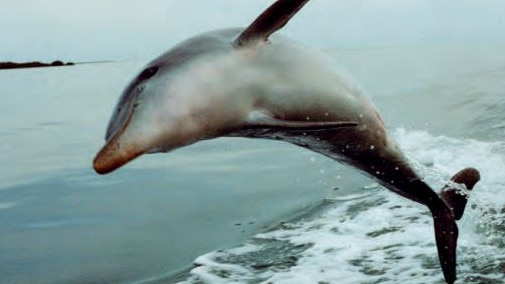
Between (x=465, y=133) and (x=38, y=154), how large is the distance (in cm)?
801

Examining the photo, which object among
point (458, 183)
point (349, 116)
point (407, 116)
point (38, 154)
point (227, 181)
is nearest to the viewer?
point (349, 116)

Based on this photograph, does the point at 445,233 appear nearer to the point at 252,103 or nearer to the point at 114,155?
the point at 252,103

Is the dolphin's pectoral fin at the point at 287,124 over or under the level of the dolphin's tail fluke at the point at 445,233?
over

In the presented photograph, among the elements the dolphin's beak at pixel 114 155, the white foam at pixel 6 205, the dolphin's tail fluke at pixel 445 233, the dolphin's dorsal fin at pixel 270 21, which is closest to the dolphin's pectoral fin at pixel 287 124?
the dolphin's dorsal fin at pixel 270 21

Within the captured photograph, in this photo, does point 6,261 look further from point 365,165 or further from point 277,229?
point 365,165

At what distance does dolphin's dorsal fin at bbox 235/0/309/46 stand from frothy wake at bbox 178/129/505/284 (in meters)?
1.56

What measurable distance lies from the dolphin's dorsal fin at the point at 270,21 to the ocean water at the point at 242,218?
4.97 feet

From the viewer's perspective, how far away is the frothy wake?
5570 mm

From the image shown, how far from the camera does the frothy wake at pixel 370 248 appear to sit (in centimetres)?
557

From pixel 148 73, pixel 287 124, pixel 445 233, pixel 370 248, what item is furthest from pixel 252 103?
pixel 370 248

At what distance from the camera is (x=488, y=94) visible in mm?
18875

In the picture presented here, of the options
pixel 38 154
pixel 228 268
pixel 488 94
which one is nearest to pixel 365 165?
pixel 228 268

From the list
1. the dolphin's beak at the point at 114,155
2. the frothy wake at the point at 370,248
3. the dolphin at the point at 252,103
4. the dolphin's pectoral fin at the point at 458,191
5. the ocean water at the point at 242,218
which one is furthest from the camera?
the ocean water at the point at 242,218

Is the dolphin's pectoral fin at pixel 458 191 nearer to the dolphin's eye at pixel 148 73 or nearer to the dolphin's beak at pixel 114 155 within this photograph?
the dolphin's eye at pixel 148 73
